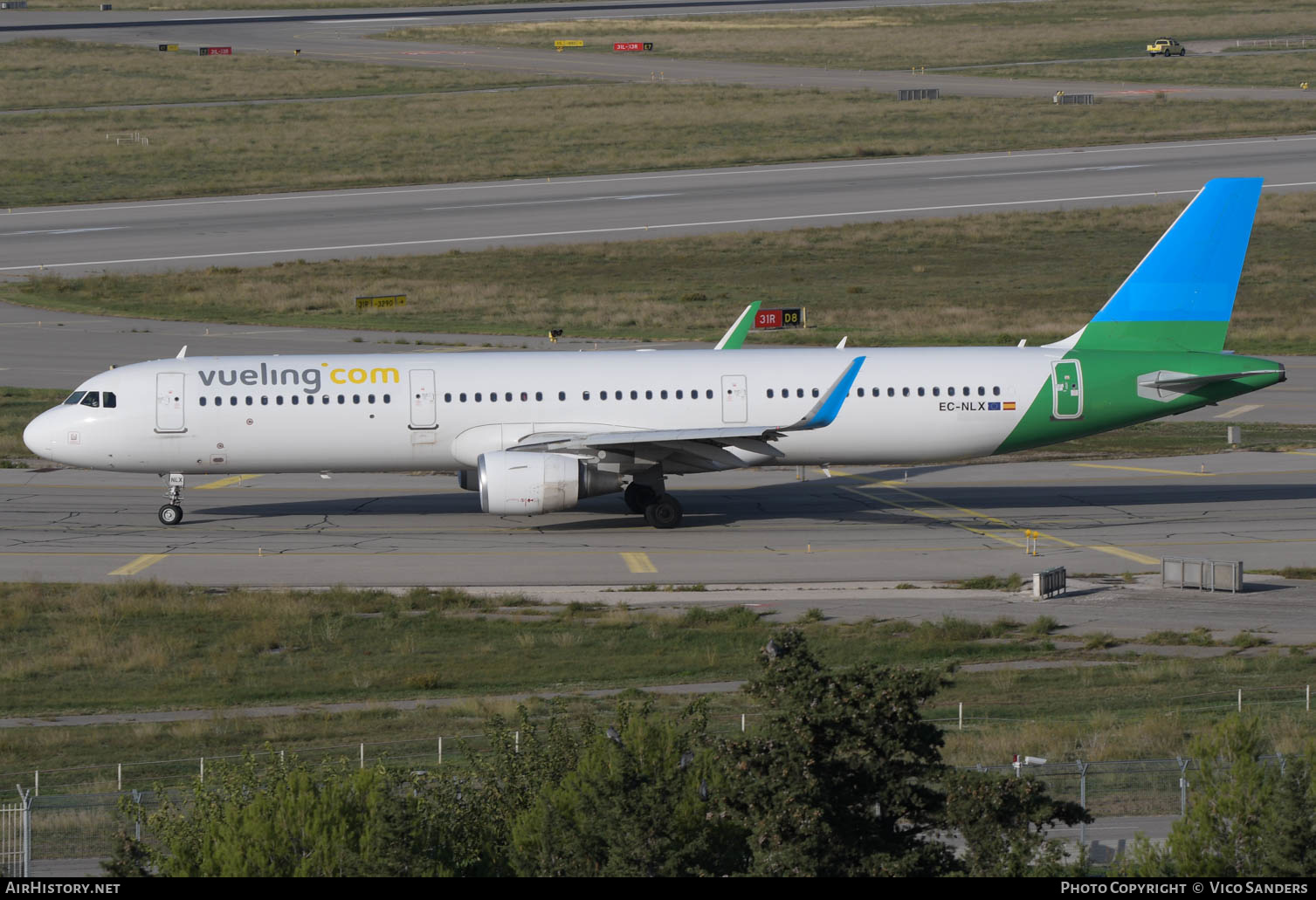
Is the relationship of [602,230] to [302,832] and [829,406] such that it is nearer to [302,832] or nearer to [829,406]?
[829,406]

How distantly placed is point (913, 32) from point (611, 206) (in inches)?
3721

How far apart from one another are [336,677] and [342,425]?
13246mm

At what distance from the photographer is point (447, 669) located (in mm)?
30828

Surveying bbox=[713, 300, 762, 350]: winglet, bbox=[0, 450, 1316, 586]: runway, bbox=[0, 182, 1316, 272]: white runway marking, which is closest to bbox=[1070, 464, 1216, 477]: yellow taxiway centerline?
bbox=[0, 450, 1316, 586]: runway

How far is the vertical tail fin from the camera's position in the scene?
142 feet

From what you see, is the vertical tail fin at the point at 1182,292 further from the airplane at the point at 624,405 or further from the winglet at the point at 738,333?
the winglet at the point at 738,333

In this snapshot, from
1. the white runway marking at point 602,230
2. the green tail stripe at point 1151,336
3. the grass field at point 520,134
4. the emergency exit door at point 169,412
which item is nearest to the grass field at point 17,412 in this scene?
the emergency exit door at point 169,412

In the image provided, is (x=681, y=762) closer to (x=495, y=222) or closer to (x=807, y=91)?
(x=495, y=222)

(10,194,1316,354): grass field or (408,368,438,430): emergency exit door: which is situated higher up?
(10,194,1316,354): grass field

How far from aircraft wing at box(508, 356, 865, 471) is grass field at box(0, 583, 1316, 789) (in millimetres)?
6779

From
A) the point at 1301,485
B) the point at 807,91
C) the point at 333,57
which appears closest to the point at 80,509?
the point at 1301,485

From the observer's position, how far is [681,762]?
18797 mm

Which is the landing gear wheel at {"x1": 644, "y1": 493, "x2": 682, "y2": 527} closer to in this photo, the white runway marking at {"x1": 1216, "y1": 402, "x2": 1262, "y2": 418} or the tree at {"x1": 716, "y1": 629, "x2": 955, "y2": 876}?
the white runway marking at {"x1": 1216, "y1": 402, "x2": 1262, "y2": 418}

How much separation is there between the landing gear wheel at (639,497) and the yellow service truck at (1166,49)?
12913 centimetres
